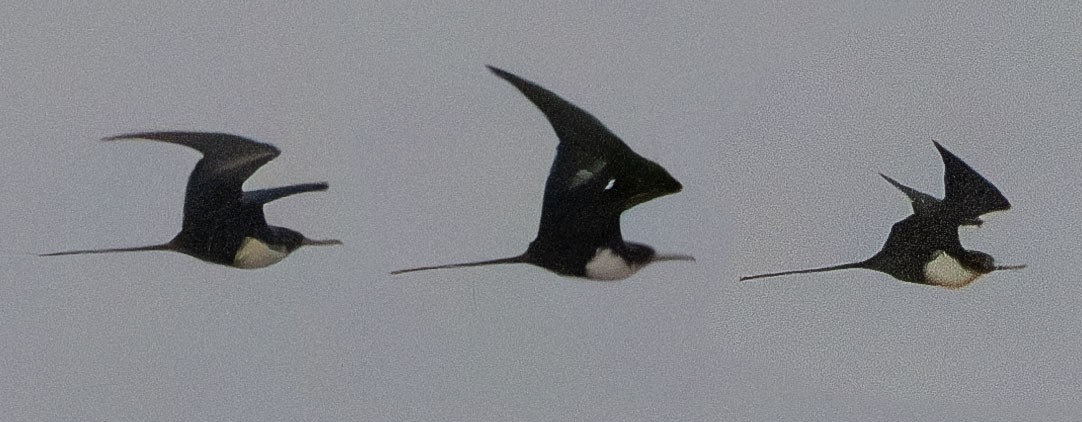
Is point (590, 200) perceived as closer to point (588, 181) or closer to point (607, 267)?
point (588, 181)

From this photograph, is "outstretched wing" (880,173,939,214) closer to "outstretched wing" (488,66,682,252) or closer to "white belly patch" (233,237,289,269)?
"outstretched wing" (488,66,682,252)

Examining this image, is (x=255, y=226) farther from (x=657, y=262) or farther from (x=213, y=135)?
(x=657, y=262)

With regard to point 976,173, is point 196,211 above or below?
below

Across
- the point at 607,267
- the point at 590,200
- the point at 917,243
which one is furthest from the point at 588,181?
the point at 917,243

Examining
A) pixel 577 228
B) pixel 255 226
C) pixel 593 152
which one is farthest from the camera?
pixel 255 226

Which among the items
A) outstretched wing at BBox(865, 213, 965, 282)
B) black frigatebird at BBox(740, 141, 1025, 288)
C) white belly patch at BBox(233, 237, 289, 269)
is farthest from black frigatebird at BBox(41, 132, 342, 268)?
outstretched wing at BBox(865, 213, 965, 282)

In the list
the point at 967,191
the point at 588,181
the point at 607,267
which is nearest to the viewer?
the point at 588,181

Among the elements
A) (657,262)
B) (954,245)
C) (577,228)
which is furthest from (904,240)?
(577,228)

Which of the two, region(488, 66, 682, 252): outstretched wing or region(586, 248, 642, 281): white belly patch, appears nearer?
region(488, 66, 682, 252): outstretched wing
